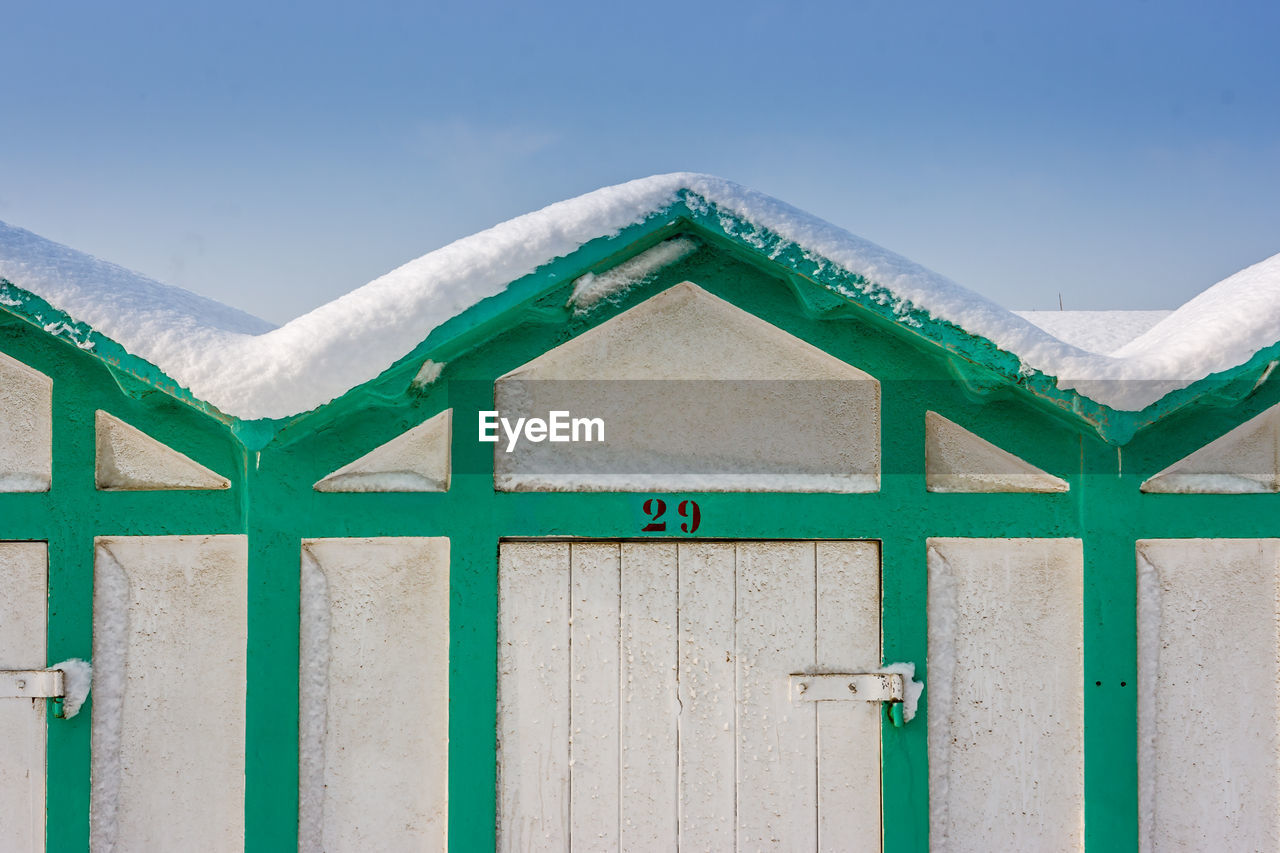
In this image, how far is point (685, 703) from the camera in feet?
7.75

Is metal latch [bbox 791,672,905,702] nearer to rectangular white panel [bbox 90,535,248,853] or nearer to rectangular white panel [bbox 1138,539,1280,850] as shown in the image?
rectangular white panel [bbox 1138,539,1280,850]

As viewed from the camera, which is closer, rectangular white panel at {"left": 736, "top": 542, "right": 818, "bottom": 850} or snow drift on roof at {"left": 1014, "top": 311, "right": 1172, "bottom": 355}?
rectangular white panel at {"left": 736, "top": 542, "right": 818, "bottom": 850}

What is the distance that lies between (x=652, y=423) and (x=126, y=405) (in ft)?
5.22

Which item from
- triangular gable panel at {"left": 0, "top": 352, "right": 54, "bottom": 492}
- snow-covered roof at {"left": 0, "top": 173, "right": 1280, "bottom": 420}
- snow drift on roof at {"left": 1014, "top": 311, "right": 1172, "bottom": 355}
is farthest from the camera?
snow drift on roof at {"left": 1014, "top": 311, "right": 1172, "bottom": 355}

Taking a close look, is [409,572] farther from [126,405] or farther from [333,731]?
[126,405]

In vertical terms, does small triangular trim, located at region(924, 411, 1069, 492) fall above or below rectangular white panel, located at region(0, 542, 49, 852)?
above

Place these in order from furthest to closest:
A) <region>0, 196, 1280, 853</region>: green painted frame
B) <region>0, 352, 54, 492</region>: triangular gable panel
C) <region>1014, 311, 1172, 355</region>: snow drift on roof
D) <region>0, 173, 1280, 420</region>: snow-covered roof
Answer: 1. <region>1014, 311, 1172, 355</region>: snow drift on roof
2. <region>0, 352, 54, 492</region>: triangular gable panel
3. <region>0, 196, 1280, 853</region>: green painted frame
4. <region>0, 173, 1280, 420</region>: snow-covered roof

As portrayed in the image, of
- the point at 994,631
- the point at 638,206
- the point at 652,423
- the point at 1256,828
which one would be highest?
the point at 638,206

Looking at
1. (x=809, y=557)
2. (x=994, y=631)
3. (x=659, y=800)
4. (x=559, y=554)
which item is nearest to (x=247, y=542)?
(x=559, y=554)

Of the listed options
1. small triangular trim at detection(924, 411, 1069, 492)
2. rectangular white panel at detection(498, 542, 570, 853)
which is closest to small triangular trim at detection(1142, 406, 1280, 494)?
small triangular trim at detection(924, 411, 1069, 492)

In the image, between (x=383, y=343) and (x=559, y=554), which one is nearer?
(x=383, y=343)

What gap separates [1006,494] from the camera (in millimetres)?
2346

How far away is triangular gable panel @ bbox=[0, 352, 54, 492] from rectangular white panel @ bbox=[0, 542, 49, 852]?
210 millimetres

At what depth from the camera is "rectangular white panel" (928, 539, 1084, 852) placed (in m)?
2.34
